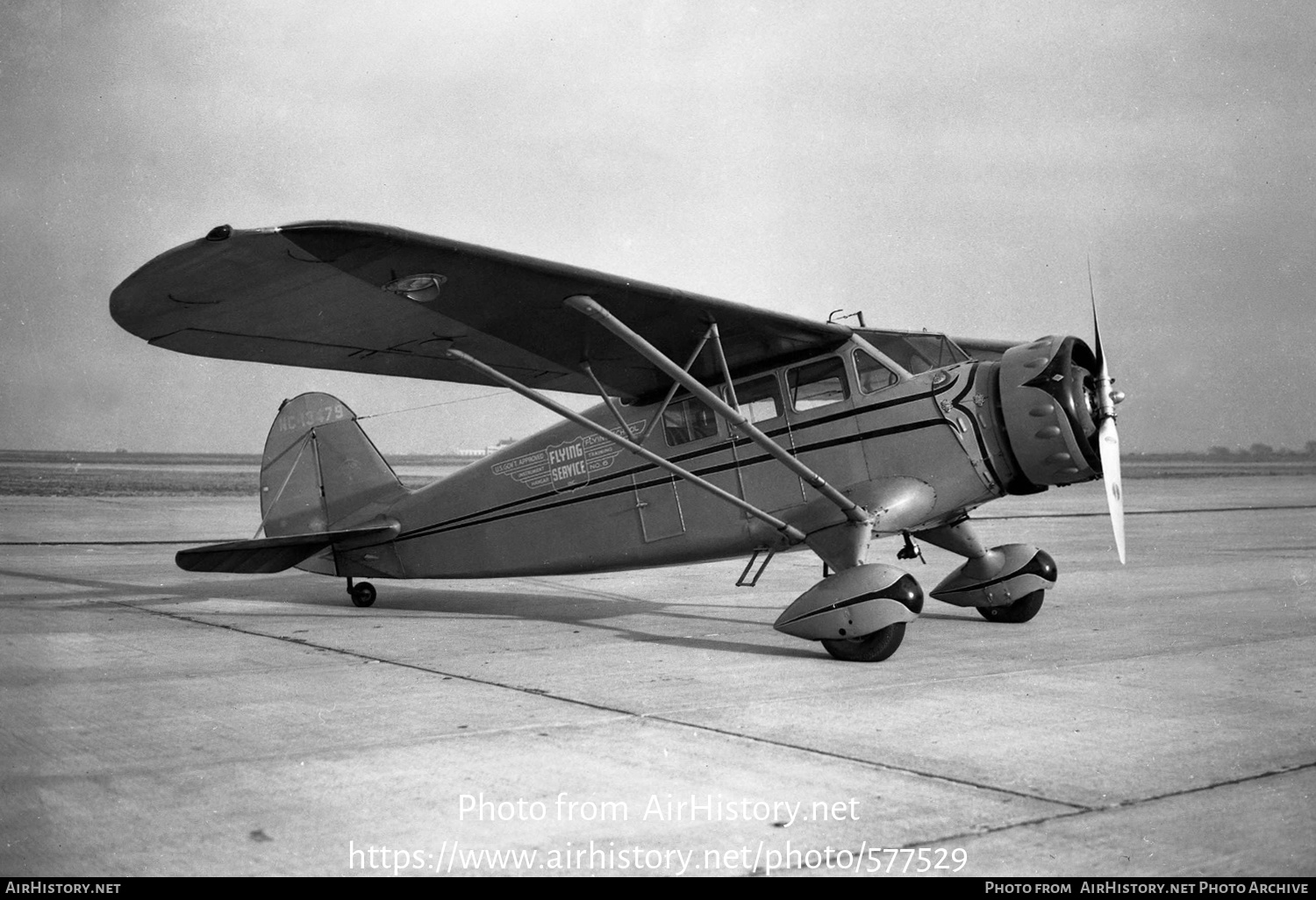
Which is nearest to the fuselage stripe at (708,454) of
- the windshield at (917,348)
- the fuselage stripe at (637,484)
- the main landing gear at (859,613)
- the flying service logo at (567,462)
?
the fuselage stripe at (637,484)

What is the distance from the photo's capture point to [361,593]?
1029cm

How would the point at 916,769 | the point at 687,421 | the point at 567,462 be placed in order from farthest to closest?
the point at 567,462
the point at 687,421
the point at 916,769

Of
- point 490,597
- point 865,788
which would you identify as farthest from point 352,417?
point 865,788

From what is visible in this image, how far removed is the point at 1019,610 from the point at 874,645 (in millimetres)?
2176

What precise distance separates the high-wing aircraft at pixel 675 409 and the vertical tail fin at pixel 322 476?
2.54ft

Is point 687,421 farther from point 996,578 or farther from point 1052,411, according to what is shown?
point 1052,411

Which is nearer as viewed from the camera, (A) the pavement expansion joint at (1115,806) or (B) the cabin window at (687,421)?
(A) the pavement expansion joint at (1115,806)

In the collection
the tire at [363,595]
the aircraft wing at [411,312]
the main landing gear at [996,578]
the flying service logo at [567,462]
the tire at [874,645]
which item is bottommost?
the main landing gear at [996,578]

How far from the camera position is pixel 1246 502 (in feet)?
98.6

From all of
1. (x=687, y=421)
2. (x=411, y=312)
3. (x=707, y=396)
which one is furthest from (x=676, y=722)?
(x=687, y=421)

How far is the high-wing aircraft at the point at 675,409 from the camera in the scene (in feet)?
20.8

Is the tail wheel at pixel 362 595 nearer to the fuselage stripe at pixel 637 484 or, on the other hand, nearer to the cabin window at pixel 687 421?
the fuselage stripe at pixel 637 484

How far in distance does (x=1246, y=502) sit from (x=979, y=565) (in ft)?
84.6

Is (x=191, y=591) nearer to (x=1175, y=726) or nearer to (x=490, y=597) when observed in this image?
(x=490, y=597)
